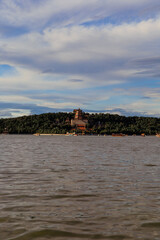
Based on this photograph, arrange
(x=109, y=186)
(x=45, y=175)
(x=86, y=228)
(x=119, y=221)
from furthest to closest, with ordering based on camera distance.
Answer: (x=45, y=175), (x=109, y=186), (x=119, y=221), (x=86, y=228)

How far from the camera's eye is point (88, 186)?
18.5 metres

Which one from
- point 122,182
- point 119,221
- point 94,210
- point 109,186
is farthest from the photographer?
point 122,182

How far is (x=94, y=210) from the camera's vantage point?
42.3ft

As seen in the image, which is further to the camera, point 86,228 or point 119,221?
point 119,221

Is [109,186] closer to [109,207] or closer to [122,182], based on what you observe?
[122,182]

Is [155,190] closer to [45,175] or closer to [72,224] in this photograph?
[72,224]

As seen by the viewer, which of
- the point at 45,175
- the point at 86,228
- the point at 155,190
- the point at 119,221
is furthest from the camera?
the point at 45,175

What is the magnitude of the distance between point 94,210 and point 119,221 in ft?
5.77

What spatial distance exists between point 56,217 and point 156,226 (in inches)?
151

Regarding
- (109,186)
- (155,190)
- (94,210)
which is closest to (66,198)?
(94,210)

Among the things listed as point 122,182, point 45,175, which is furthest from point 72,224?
point 45,175

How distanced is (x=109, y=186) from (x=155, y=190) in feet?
9.17

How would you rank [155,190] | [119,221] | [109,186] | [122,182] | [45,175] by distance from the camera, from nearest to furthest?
[119,221]
[155,190]
[109,186]
[122,182]
[45,175]

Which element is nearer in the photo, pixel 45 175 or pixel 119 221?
pixel 119 221
